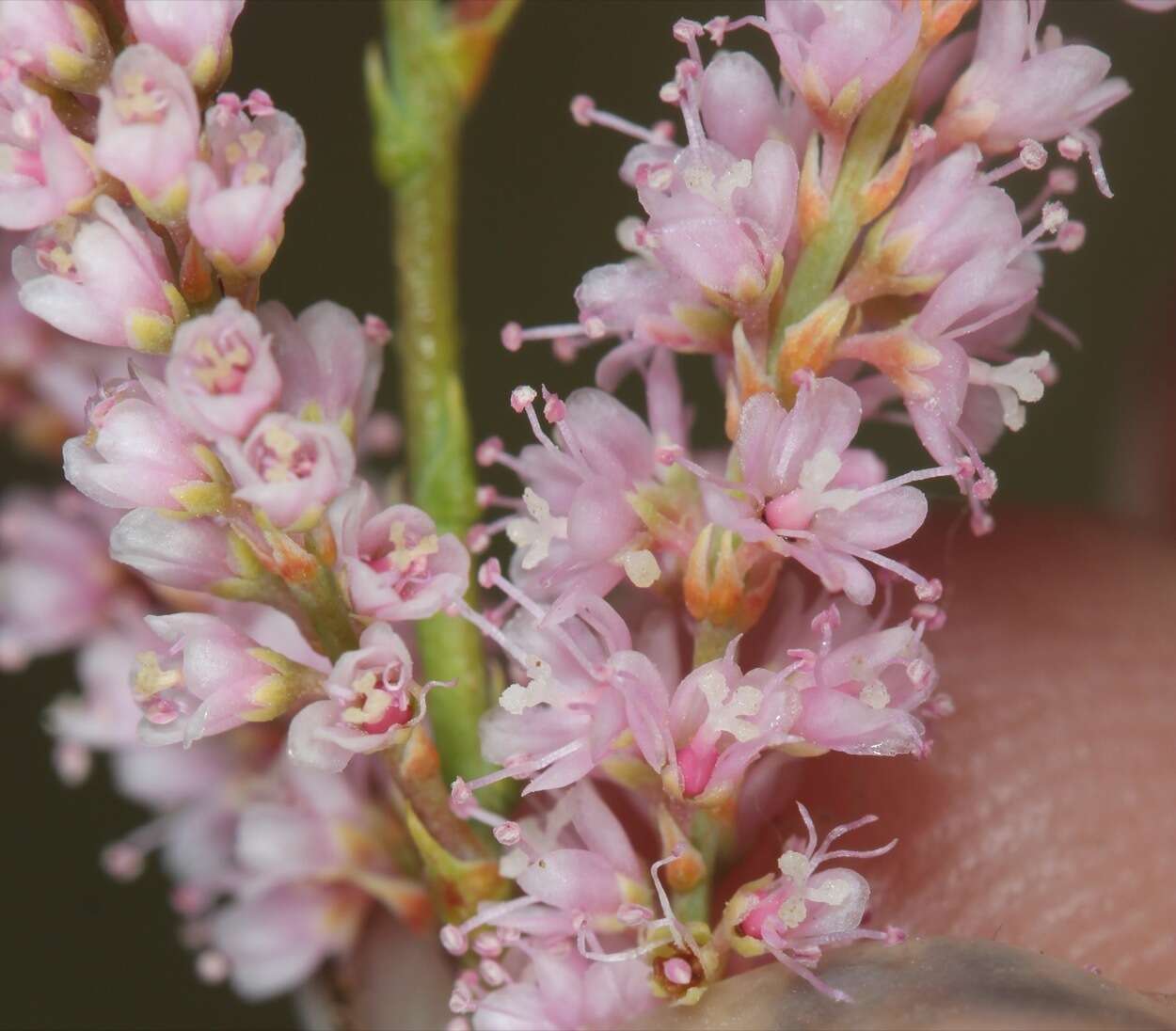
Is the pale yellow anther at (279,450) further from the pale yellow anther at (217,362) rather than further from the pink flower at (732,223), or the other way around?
the pink flower at (732,223)

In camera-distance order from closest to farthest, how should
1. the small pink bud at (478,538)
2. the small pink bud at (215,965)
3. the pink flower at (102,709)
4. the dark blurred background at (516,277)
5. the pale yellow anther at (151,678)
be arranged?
the pale yellow anther at (151,678) < the small pink bud at (478,538) < the small pink bud at (215,965) < the pink flower at (102,709) < the dark blurred background at (516,277)

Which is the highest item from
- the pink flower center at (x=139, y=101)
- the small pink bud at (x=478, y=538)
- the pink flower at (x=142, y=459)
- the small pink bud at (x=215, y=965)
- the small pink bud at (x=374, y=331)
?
the pink flower center at (x=139, y=101)

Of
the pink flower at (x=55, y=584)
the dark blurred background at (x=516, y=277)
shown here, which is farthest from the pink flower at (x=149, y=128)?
the dark blurred background at (x=516, y=277)

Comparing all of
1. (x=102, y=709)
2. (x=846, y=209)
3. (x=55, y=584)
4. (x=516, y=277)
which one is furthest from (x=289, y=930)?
(x=516, y=277)

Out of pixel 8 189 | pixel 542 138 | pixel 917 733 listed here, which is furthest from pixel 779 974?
pixel 542 138

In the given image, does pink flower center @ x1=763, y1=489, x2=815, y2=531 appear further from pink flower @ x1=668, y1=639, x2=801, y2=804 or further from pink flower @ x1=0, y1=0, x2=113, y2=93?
pink flower @ x1=0, y1=0, x2=113, y2=93

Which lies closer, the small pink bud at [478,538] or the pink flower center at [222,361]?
the pink flower center at [222,361]

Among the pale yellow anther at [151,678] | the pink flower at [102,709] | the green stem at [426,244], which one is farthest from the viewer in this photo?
the pink flower at [102,709]
